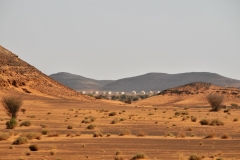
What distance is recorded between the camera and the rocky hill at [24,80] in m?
106

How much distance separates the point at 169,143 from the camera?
37000 mm

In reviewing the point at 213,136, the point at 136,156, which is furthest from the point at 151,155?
the point at 213,136

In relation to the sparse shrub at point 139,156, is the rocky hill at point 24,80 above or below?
above

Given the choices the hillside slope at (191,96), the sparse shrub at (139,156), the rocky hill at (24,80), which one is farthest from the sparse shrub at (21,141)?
the hillside slope at (191,96)

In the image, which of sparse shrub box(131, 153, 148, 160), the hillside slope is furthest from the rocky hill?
sparse shrub box(131, 153, 148, 160)

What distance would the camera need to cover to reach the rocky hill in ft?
349

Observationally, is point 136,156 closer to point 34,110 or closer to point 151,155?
point 151,155

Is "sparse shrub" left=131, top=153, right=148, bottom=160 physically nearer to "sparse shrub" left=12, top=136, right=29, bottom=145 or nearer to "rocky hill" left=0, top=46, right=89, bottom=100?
"sparse shrub" left=12, top=136, right=29, bottom=145

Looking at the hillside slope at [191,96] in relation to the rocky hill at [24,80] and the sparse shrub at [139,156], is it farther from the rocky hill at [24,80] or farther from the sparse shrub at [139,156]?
the sparse shrub at [139,156]

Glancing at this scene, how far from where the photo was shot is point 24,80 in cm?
10956

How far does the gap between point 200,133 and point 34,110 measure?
42.0m

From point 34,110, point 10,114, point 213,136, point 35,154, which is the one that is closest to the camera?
point 35,154

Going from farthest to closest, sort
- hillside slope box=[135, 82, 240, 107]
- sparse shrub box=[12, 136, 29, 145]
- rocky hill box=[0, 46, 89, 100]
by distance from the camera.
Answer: hillside slope box=[135, 82, 240, 107] < rocky hill box=[0, 46, 89, 100] < sparse shrub box=[12, 136, 29, 145]

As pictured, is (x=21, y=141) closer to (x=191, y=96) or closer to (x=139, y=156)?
(x=139, y=156)
